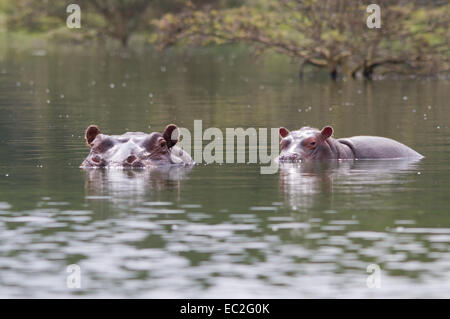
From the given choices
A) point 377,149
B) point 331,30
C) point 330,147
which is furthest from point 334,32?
point 330,147

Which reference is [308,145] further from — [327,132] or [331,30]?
A: [331,30]

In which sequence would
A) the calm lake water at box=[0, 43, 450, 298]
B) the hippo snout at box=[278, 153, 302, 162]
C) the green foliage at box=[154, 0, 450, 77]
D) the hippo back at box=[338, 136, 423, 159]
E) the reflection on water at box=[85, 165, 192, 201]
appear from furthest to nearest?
the green foliage at box=[154, 0, 450, 77] → the hippo back at box=[338, 136, 423, 159] → the hippo snout at box=[278, 153, 302, 162] → the reflection on water at box=[85, 165, 192, 201] → the calm lake water at box=[0, 43, 450, 298]

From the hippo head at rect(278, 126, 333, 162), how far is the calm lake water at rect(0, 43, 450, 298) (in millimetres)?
559

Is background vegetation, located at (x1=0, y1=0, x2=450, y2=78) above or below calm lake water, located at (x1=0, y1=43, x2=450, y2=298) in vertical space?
above

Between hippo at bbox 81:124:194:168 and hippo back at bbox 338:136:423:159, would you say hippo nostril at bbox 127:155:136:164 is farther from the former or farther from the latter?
hippo back at bbox 338:136:423:159

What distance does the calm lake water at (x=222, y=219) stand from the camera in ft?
42.3

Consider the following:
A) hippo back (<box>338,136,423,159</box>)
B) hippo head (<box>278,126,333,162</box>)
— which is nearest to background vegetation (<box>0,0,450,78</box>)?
hippo back (<box>338,136,423,159</box>)

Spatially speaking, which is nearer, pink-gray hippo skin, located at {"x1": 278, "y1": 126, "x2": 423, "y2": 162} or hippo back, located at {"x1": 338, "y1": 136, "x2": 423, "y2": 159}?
pink-gray hippo skin, located at {"x1": 278, "y1": 126, "x2": 423, "y2": 162}

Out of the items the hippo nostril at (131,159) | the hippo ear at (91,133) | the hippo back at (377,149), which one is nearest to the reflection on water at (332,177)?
the hippo back at (377,149)

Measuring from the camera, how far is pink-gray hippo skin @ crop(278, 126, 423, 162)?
22817 millimetres

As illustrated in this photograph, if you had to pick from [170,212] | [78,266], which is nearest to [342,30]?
[170,212]

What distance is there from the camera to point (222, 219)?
53.5 ft

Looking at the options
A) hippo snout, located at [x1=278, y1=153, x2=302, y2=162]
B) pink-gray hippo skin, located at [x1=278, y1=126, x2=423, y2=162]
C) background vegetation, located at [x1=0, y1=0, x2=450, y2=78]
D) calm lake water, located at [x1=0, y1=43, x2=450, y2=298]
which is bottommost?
calm lake water, located at [x1=0, y1=43, x2=450, y2=298]

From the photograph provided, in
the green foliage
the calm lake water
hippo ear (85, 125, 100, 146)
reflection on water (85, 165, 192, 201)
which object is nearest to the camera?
the calm lake water
